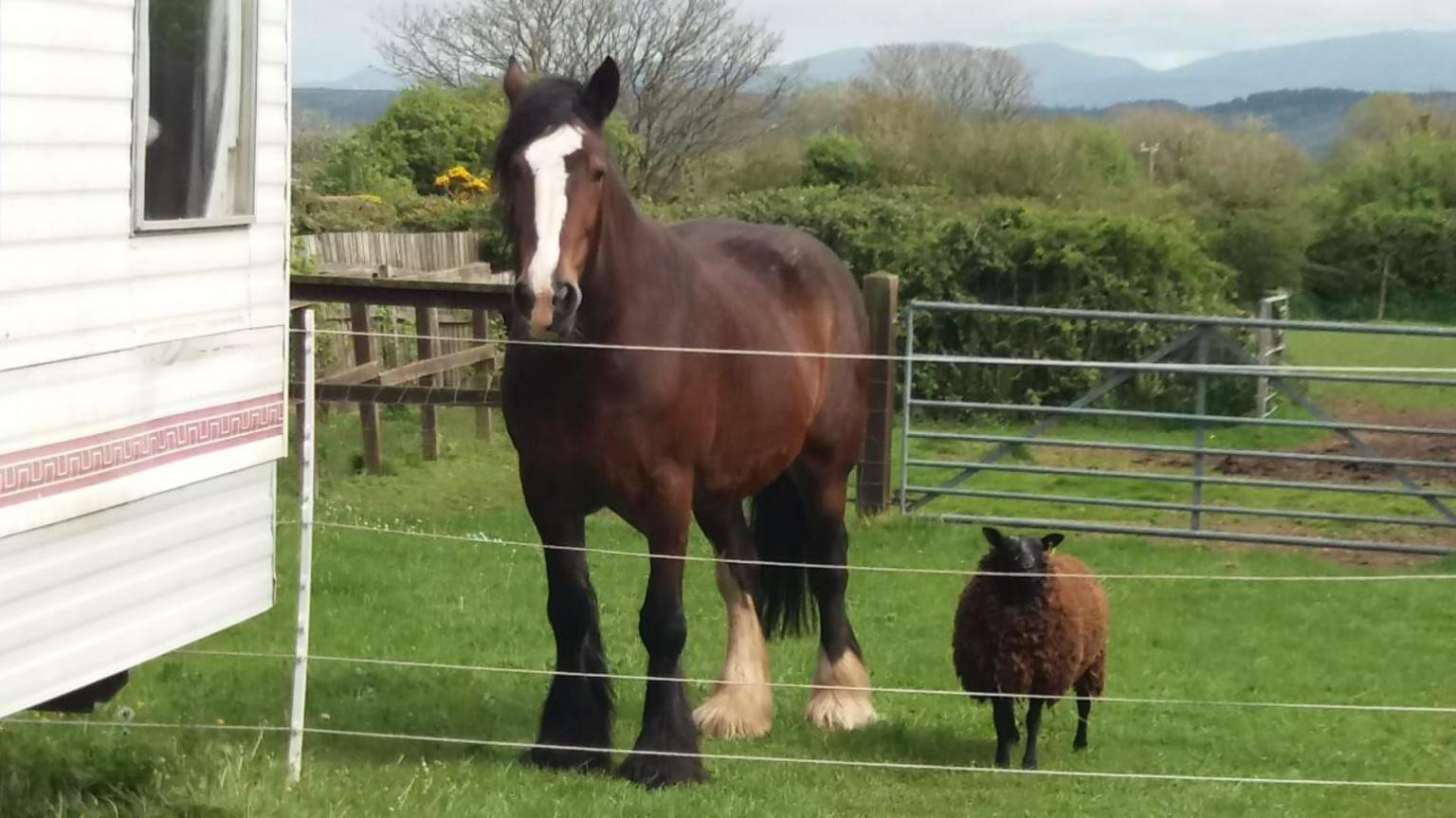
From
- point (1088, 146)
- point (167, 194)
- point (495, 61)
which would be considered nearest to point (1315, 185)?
point (1088, 146)

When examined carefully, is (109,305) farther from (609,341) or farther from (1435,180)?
(1435,180)

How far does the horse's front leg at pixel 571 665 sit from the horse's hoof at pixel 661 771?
0.17m

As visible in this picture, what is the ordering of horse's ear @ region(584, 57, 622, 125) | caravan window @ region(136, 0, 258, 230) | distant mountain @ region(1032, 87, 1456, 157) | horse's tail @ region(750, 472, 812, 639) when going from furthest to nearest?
1. distant mountain @ region(1032, 87, 1456, 157)
2. horse's tail @ region(750, 472, 812, 639)
3. horse's ear @ region(584, 57, 622, 125)
4. caravan window @ region(136, 0, 258, 230)

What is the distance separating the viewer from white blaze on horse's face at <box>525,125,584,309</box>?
5.35 metres

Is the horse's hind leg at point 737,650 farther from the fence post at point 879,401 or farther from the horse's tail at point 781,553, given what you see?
the fence post at point 879,401

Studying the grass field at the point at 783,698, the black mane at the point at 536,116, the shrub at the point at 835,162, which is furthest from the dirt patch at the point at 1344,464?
the shrub at the point at 835,162

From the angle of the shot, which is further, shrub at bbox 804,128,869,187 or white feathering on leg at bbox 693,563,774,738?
shrub at bbox 804,128,869,187

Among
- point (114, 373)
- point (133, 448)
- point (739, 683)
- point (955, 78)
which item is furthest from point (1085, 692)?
point (955, 78)

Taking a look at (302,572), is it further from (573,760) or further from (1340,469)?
(1340,469)

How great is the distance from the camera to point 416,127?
27.0m

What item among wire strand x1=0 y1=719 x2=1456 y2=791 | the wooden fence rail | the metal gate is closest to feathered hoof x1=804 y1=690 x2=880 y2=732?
wire strand x1=0 y1=719 x2=1456 y2=791

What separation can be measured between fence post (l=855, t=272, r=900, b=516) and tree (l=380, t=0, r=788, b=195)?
65.3 ft

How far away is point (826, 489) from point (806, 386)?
0.69m

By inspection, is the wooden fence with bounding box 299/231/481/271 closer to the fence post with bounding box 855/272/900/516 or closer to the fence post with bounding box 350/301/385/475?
the fence post with bounding box 350/301/385/475
